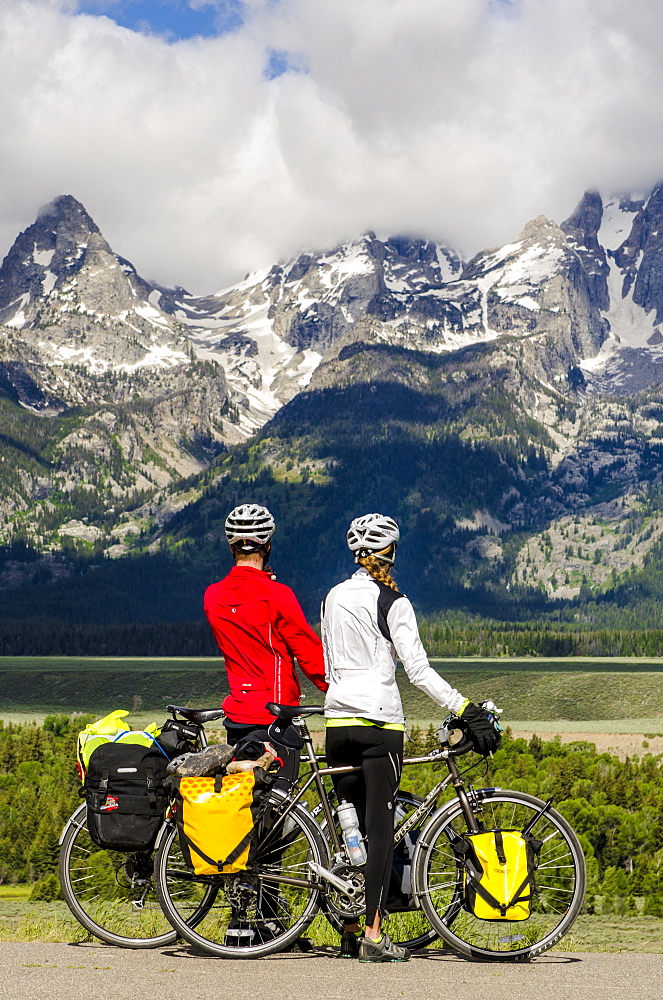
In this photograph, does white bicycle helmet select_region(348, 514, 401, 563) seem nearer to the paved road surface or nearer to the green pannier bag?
the green pannier bag

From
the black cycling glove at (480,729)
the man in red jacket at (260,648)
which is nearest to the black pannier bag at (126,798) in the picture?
the man in red jacket at (260,648)

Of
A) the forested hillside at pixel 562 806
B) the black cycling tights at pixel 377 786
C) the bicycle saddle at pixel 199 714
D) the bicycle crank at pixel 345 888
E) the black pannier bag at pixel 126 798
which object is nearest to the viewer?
the black cycling tights at pixel 377 786

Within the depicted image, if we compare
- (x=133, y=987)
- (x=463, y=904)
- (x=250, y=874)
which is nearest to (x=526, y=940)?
(x=463, y=904)

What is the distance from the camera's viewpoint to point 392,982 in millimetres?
11570

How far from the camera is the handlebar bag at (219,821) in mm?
13250

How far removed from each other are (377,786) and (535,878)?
2.25 meters

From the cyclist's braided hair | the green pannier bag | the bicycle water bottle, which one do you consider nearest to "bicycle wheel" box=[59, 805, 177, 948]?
the green pannier bag

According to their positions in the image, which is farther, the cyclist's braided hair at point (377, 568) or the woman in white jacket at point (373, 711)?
the cyclist's braided hair at point (377, 568)

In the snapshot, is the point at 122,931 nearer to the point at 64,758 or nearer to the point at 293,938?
the point at 293,938

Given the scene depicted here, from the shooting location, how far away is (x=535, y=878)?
13.6 metres

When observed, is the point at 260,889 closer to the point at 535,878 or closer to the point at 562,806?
the point at 535,878

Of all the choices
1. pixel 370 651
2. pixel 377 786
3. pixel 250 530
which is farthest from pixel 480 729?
pixel 250 530

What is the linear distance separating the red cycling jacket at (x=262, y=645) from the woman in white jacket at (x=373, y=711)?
1.49 feet

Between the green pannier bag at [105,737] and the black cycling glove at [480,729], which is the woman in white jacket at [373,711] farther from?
the green pannier bag at [105,737]
